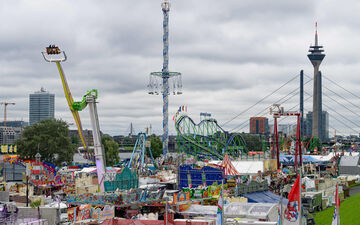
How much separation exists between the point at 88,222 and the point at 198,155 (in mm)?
62180

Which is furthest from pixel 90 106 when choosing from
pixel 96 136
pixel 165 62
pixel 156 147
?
pixel 156 147

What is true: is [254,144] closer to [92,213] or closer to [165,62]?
[165,62]

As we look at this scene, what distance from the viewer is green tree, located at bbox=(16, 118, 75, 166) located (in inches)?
3238

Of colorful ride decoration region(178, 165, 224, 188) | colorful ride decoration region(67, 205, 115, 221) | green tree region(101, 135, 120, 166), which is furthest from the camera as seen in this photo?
green tree region(101, 135, 120, 166)

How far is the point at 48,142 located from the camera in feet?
269

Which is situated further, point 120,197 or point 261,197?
point 261,197

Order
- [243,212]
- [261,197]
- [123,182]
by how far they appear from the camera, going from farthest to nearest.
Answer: [261,197] → [123,182] → [243,212]

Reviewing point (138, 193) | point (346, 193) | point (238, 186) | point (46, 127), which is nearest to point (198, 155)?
point (46, 127)

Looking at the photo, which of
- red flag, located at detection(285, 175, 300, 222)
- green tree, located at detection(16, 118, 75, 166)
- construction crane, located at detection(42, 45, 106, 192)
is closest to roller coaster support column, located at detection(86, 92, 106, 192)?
construction crane, located at detection(42, 45, 106, 192)

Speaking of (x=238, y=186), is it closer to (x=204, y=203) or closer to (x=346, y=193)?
(x=204, y=203)

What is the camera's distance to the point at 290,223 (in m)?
18.3

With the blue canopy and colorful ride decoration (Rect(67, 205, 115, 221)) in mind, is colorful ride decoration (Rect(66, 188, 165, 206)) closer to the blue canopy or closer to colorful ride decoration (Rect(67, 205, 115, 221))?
colorful ride decoration (Rect(67, 205, 115, 221))

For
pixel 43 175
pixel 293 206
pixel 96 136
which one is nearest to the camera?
pixel 293 206

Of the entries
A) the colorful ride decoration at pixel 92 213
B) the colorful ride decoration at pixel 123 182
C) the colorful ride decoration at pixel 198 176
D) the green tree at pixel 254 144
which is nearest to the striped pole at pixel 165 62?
the colorful ride decoration at pixel 198 176
